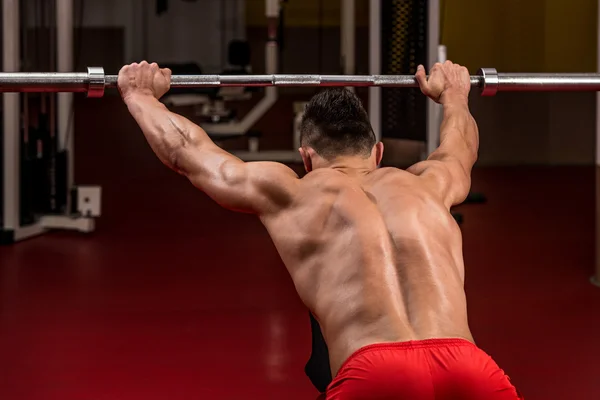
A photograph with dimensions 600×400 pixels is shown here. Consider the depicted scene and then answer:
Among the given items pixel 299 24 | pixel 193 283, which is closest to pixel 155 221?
pixel 193 283

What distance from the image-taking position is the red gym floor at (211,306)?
3.38 meters

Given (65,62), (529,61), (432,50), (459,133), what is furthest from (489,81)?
(529,61)

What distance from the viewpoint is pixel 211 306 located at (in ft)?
14.2

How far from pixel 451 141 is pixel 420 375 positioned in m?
0.76

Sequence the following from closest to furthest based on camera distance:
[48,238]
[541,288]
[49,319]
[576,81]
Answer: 1. [576,81]
2. [49,319]
3. [541,288]
4. [48,238]

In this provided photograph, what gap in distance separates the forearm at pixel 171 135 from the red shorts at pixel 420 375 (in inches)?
26.5

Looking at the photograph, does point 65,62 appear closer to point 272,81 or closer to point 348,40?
point 348,40

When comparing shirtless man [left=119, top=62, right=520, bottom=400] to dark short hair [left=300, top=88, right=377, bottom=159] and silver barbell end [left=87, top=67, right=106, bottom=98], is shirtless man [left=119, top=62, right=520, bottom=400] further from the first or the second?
silver barbell end [left=87, top=67, right=106, bottom=98]

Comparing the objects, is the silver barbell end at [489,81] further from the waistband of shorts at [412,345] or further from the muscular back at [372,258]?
the waistband of shorts at [412,345]

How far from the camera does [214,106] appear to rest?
938cm

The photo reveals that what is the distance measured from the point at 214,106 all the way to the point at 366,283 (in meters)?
7.57

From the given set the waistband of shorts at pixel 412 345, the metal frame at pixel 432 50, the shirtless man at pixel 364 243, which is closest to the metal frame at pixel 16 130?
the metal frame at pixel 432 50

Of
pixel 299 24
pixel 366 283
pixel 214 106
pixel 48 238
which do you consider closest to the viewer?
pixel 366 283

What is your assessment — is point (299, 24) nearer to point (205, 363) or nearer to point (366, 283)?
point (205, 363)
